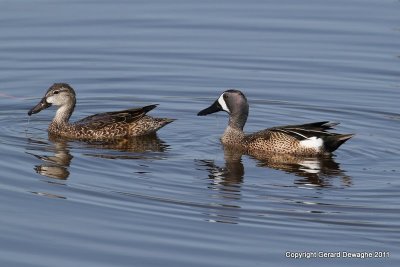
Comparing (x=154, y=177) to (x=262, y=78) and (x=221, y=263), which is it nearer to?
(x=221, y=263)

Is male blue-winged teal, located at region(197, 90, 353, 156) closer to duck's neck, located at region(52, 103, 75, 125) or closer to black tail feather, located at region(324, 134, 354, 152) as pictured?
black tail feather, located at region(324, 134, 354, 152)

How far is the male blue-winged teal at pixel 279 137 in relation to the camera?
1386cm

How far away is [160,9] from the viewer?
20.2 meters

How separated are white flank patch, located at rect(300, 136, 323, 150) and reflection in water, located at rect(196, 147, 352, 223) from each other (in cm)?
15

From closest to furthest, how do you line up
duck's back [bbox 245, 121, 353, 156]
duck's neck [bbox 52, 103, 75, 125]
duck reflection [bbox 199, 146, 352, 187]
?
duck reflection [bbox 199, 146, 352, 187], duck's back [bbox 245, 121, 353, 156], duck's neck [bbox 52, 103, 75, 125]

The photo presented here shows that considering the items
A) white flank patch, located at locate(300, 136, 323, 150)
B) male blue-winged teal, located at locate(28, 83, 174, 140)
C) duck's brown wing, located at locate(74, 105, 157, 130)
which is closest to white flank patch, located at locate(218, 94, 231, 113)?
male blue-winged teal, located at locate(28, 83, 174, 140)

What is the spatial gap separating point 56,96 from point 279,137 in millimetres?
3045

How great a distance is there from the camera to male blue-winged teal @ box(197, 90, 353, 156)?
1386cm

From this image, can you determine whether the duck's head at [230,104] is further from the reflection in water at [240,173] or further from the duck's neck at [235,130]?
the reflection in water at [240,173]

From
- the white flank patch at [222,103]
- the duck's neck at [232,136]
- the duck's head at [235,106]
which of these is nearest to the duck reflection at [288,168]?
the duck's neck at [232,136]

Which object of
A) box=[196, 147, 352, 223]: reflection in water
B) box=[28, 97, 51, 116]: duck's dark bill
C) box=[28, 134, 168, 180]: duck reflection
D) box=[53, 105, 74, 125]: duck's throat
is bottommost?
box=[196, 147, 352, 223]: reflection in water

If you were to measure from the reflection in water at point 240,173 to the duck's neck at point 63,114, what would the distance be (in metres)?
2.21

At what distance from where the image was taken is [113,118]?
1487 centimetres

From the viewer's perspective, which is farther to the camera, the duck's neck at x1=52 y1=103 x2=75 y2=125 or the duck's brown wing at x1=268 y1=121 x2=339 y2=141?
the duck's neck at x1=52 y1=103 x2=75 y2=125
